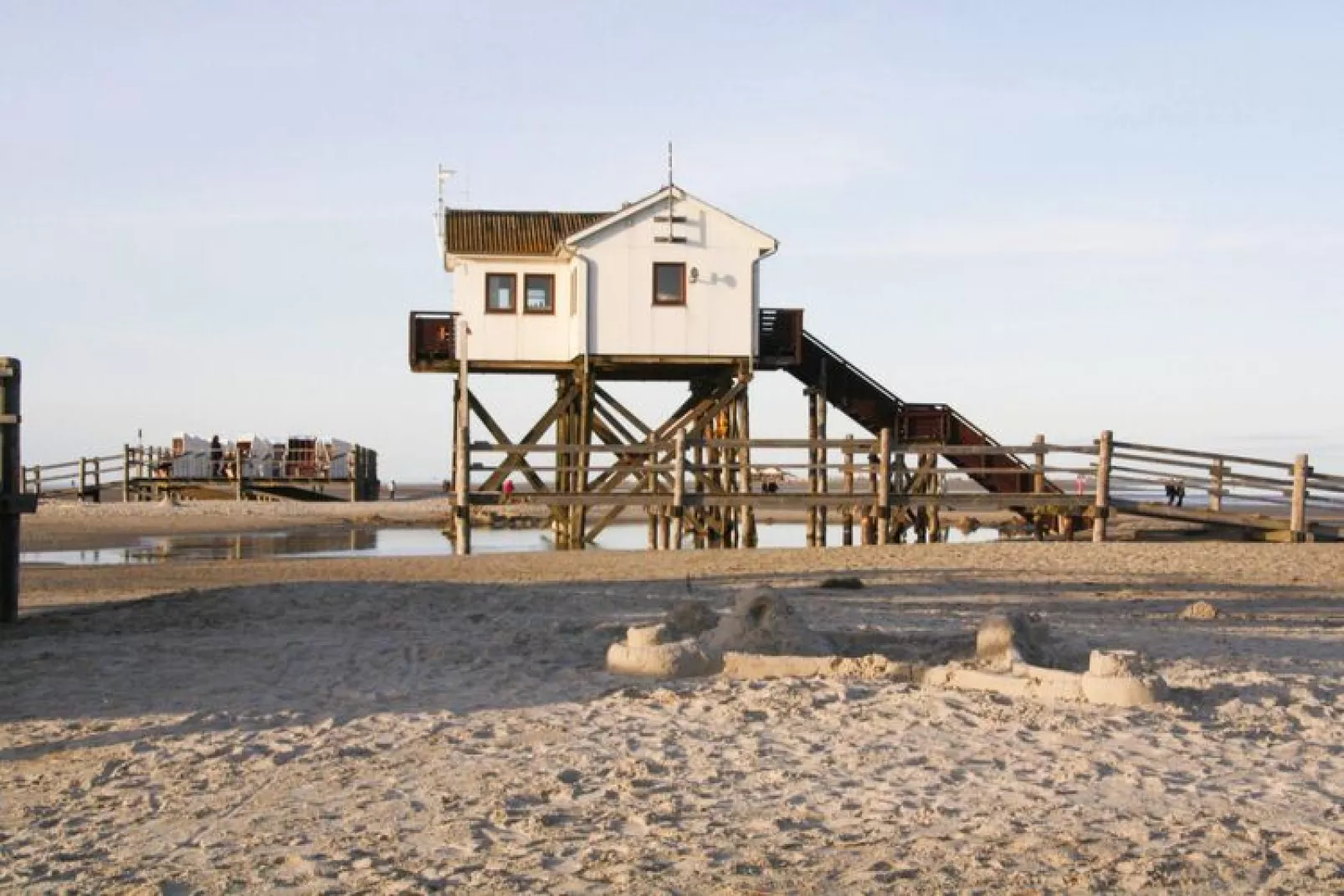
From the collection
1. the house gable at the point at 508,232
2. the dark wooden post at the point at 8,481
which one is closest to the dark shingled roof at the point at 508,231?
the house gable at the point at 508,232

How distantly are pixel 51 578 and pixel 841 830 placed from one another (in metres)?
16.1

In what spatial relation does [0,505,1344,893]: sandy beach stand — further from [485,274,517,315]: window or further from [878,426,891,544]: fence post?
[485,274,517,315]: window

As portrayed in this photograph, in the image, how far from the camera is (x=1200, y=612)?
1455 centimetres

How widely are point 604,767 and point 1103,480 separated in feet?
64.3

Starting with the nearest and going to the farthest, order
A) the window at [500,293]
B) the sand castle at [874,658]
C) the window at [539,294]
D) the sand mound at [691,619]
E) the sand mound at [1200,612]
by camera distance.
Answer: the sand castle at [874,658] < the sand mound at [691,619] < the sand mound at [1200,612] < the window at [500,293] < the window at [539,294]

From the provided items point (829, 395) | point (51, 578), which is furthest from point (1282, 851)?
point (829, 395)

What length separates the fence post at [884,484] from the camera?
25.5 meters

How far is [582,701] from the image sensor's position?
A: 372 inches

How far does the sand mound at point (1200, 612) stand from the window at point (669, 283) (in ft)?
54.4

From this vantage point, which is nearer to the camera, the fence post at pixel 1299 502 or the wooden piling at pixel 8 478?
the wooden piling at pixel 8 478

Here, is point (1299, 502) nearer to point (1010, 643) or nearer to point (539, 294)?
point (539, 294)

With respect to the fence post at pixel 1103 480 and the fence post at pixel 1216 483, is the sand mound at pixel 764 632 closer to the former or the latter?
the fence post at pixel 1103 480

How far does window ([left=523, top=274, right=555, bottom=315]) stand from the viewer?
31016 millimetres

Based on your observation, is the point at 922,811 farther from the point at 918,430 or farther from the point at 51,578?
the point at 918,430
